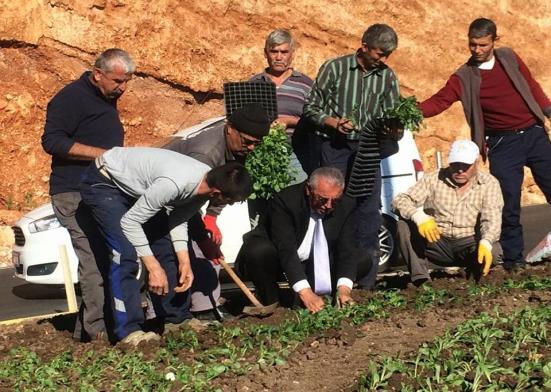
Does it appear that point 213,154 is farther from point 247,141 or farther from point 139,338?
point 139,338

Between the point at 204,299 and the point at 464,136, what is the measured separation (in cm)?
1147

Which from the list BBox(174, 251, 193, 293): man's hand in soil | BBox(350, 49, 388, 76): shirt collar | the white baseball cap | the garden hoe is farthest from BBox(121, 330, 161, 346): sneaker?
the white baseball cap

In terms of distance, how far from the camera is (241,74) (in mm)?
19172

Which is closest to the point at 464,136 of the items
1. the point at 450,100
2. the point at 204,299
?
the point at 450,100

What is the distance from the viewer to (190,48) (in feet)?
62.1

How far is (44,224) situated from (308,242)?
3.58 metres

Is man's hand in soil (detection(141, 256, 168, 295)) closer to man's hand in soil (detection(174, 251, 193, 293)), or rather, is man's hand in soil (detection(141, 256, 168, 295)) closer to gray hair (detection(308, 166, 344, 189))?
man's hand in soil (detection(174, 251, 193, 293))

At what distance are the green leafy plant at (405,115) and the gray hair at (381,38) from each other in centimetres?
45

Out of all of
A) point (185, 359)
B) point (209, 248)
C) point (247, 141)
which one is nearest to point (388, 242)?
point (209, 248)

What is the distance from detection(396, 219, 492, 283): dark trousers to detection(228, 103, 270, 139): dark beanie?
2.41m

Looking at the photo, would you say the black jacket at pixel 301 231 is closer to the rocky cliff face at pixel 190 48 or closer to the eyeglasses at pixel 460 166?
the eyeglasses at pixel 460 166

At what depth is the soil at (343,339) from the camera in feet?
23.7

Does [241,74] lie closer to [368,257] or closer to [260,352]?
[368,257]

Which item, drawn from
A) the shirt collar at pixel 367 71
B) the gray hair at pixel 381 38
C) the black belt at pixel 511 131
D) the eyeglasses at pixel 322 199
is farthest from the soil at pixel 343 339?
the gray hair at pixel 381 38
